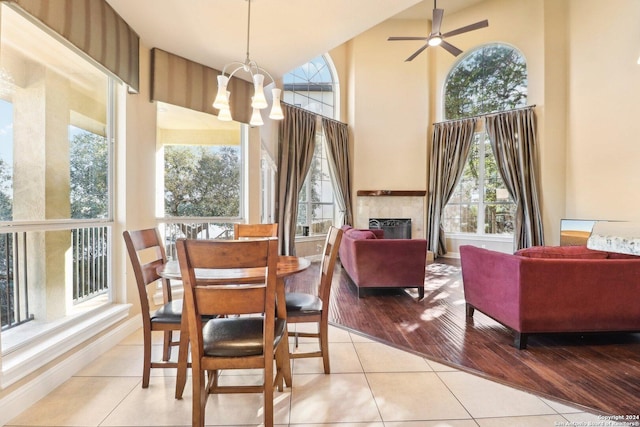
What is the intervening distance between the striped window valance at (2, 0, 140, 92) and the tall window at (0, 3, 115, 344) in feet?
0.33

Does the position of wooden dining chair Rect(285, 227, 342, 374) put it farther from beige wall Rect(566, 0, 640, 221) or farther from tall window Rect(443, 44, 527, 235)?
tall window Rect(443, 44, 527, 235)

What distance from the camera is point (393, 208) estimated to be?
635 centimetres

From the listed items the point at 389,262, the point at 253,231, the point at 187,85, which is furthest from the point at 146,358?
the point at 187,85

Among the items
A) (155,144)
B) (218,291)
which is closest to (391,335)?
(218,291)

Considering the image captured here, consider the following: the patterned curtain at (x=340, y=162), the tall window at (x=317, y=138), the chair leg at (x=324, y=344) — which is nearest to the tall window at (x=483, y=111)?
the patterned curtain at (x=340, y=162)

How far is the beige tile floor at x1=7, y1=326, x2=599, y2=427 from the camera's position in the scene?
1.50 meters

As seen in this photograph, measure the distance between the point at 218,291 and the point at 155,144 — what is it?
2.39 m

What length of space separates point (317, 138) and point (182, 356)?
514cm

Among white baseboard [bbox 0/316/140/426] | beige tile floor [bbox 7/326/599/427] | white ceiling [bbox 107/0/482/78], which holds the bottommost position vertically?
beige tile floor [bbox 7/326/599/427]

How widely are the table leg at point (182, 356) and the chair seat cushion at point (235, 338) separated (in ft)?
0.50

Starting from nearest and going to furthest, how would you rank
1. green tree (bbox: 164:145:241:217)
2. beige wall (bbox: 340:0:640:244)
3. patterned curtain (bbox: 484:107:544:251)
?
green tree (bbox: 164:145:241:217) < beige wall (bbox: 340:0:640:244) < patterned curtain (bbox: 484:107:544:251)

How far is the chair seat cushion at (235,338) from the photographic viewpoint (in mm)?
1330

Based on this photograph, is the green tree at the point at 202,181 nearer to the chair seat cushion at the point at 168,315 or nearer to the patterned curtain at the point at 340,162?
the chair seat cushion at the point at 168,315

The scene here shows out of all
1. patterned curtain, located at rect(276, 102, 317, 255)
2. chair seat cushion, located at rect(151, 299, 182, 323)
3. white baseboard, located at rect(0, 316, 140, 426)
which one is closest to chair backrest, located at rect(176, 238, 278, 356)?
chair seat cushion, located at rect(151, 299, 182, 323)
